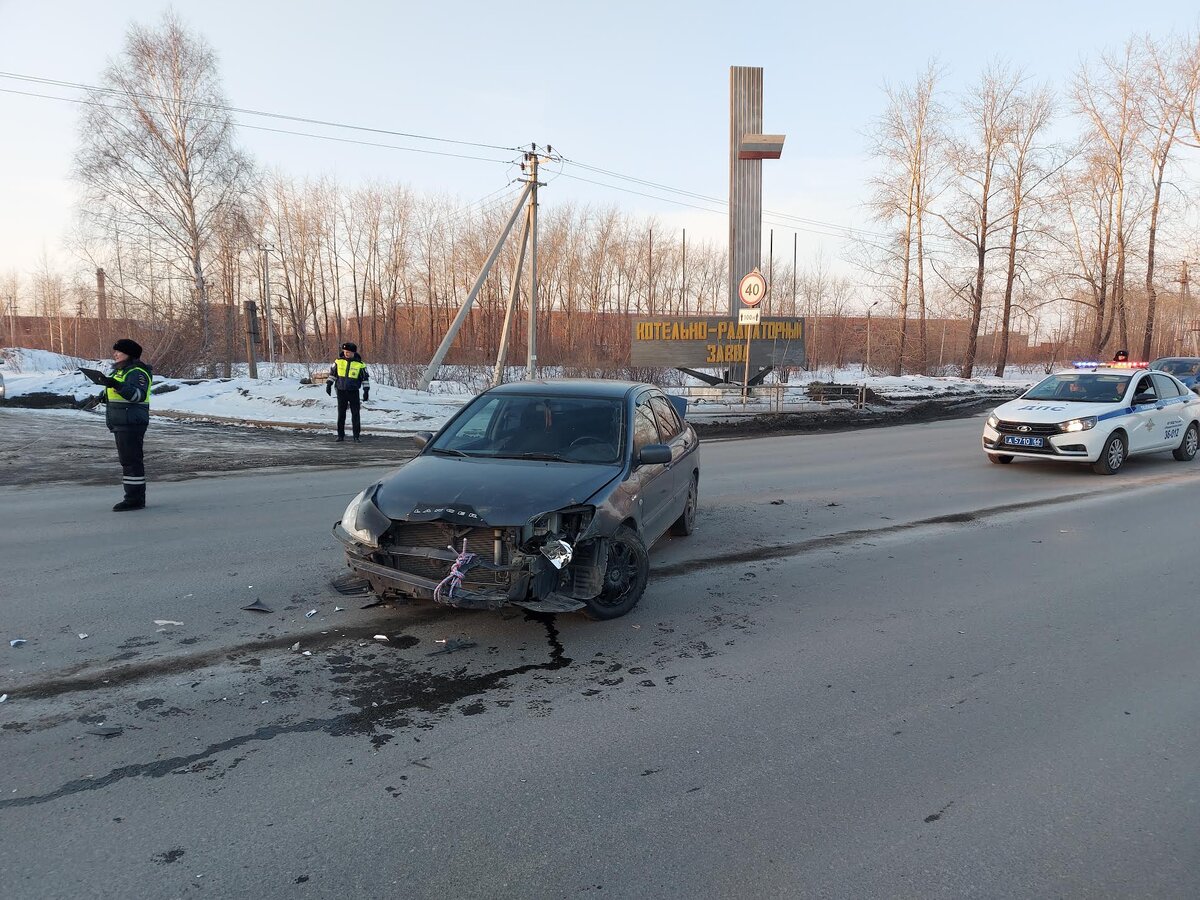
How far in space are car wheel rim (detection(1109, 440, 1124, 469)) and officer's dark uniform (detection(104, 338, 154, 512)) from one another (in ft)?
42.4

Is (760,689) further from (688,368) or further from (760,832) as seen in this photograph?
(688,368)

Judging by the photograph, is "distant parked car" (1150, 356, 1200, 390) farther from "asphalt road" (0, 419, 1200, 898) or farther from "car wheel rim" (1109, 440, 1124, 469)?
"asphalt road" (0, 419, 1200, 898)

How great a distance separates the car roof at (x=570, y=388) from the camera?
638 centimetres

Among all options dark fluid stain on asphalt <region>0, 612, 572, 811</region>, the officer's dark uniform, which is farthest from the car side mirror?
the officer's dark uniform

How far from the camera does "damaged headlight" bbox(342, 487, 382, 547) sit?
4.77m

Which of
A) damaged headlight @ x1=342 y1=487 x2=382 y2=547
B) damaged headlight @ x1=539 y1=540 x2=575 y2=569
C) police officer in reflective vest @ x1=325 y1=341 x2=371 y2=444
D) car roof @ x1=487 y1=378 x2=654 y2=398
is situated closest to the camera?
damaged headlight @ x1=539 y1=540 x2=575 y2=569

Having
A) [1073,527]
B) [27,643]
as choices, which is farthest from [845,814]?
[1073,527]

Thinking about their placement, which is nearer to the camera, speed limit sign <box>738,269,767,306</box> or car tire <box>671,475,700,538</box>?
car tire <box>671,475,700,538</box>

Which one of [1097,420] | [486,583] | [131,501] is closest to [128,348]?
[131,501]

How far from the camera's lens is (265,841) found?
2793 millimetres

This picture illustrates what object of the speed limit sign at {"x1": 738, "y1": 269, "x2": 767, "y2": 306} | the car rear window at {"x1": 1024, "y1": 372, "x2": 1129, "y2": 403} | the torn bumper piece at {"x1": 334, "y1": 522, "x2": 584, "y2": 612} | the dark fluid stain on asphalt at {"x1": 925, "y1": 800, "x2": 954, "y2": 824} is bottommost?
the dark fluid stain on asphalt at {"x1": 925, "y1": 800, "x2": 954, "y2": 824}

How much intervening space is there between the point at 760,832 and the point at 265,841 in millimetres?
1838

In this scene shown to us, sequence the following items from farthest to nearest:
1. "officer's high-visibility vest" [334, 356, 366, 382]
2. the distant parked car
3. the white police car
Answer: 1. the distant parked car
2. "officer's high-visibility vest" [334, 356, 366, 382]
3. the white police car

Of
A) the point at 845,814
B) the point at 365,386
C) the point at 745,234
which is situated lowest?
the point at 845,814
